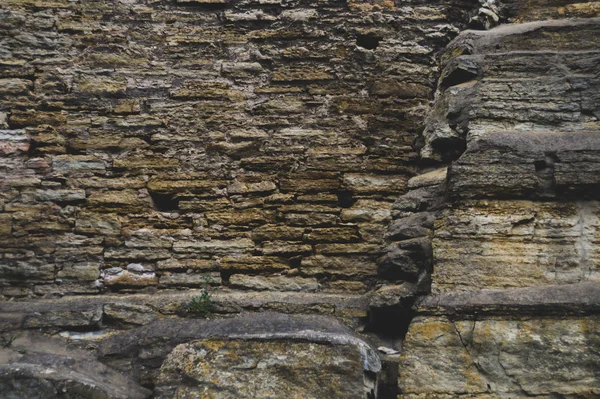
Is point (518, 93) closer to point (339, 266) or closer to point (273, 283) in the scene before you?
point (339, 266)

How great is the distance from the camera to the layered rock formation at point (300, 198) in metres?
2.71

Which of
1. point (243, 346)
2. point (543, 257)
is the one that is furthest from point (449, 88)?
point (243, 346)

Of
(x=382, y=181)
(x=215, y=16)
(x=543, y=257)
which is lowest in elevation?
(x=543, y=257)

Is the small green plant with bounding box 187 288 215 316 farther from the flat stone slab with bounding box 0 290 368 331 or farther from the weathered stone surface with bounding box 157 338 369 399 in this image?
the weathered stone surface with bounding box 157 338 369 399

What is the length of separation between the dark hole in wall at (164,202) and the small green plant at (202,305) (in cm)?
58

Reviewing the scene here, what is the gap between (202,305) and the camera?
326cm

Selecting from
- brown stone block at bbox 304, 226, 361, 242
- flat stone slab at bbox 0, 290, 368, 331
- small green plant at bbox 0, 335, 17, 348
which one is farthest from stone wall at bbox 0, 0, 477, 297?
small green plant at bbox 0, 335, 17, 348

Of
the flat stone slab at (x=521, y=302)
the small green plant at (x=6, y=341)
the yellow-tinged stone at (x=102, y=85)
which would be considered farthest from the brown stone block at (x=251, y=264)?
the yellow-tinged stone at (x=102, y=85)

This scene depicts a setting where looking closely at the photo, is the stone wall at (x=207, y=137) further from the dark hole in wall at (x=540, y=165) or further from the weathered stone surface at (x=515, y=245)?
the dark hole in wall at (x=540, y=165)

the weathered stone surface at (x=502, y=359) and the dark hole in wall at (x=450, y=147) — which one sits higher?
the dark hole in wall at (x=450, y=147)

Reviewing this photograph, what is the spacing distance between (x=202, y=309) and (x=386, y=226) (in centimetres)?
108

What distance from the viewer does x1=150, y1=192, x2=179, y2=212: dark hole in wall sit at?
142 inches

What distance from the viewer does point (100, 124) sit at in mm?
3680

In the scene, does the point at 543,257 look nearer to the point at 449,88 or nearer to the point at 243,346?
the point at 449,88
